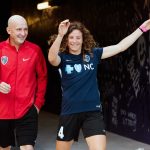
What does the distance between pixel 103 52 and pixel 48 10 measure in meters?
7.18

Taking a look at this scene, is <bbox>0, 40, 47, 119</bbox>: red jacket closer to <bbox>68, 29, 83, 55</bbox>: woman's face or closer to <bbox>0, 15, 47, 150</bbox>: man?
<bbox>0, 15, 47, 150</bbox>: man

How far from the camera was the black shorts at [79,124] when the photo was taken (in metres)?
5.20

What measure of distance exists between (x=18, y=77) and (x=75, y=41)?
769 millimetres

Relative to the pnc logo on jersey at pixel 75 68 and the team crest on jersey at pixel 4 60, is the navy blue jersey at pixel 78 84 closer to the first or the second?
the pnc logo on jersey at pixel 75 68

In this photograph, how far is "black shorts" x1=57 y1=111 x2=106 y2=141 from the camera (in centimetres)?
520

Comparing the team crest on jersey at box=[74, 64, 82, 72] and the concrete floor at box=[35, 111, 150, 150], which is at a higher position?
the team crest on jersey at box=[74, 64, 82, 72]

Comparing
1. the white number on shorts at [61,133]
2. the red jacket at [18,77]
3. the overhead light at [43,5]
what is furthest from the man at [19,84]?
the overhead light at [43,5]

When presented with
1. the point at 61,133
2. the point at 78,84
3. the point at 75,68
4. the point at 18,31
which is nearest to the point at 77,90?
the point at 78,84

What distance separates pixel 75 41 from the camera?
5.21 meters

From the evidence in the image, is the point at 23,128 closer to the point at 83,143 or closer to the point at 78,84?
the point at 78,84

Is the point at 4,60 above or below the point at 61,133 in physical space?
above

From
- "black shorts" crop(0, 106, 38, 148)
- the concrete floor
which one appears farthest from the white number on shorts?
Answer: the concrete floor

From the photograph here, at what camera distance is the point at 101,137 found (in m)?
5.11

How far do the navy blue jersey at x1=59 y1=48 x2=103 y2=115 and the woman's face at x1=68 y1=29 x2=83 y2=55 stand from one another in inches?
2.2
